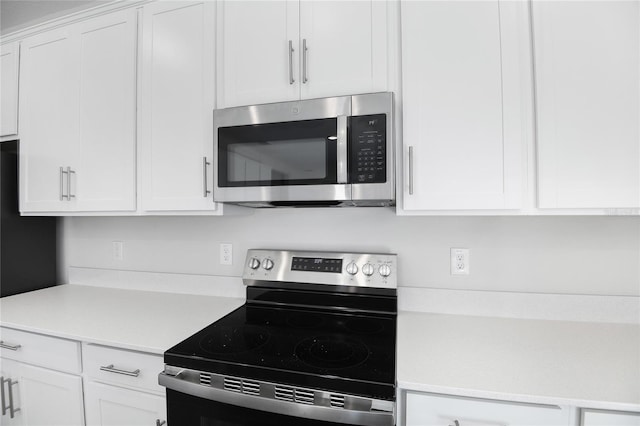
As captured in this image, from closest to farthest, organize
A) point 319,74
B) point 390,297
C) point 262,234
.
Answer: point 319,74 < point 390,297 < point 262,234

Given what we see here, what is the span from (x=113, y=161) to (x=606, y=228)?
7.52ft

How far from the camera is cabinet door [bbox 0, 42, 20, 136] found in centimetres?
176

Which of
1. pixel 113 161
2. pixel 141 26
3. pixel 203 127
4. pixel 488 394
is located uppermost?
pixel 141 26

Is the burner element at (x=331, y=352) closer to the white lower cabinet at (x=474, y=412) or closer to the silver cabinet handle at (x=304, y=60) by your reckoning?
the white lower cabinet at (x=474, y=412)

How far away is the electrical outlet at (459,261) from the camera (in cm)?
138

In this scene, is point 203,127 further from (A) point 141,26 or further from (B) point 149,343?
(B) point 149,343

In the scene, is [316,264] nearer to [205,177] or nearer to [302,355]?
[302,355]

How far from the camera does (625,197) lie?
3.29 feet

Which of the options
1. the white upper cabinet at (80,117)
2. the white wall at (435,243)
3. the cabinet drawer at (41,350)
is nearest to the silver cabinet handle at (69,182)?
the white upper cabinet at (80,117)

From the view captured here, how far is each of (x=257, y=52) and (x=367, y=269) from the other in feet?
3.56

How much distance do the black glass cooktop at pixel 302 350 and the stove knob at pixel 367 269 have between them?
184mm

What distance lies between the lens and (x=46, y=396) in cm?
130

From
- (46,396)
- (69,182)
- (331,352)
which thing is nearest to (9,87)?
(69,182)

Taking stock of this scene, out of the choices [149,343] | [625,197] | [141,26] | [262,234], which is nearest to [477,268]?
[625,197]
